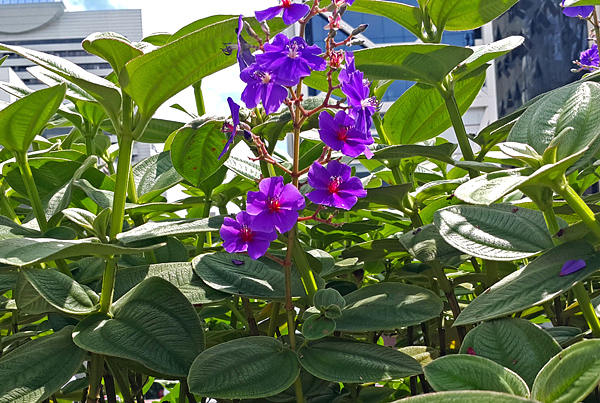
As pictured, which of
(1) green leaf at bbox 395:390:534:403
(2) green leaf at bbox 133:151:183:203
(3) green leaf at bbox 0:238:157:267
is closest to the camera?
(1) green leaf at bbox 395:390:534:403

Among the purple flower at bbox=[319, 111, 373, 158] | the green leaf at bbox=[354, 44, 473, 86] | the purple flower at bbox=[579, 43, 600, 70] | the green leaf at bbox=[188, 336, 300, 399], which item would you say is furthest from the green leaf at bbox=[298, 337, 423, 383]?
the purple flower at bbox=[579, 43, 600, 70]

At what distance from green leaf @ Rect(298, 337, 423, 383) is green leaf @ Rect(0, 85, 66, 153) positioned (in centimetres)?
27

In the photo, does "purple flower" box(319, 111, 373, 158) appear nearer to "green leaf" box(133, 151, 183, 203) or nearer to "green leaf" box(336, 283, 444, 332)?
"green leaf" box(336, 283, 444, 332)

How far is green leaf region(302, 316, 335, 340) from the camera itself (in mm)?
336

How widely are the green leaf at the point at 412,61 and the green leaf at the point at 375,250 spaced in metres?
0.15

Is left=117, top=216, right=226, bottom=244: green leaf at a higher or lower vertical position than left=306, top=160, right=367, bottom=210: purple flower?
lower

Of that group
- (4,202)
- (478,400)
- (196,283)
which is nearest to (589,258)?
(478,400)

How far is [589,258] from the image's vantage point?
32cm

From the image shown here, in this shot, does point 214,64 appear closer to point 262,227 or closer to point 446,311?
point 262,227

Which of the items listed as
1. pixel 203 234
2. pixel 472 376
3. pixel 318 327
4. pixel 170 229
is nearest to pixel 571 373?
pixel 472 376

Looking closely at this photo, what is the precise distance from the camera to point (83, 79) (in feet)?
1.22

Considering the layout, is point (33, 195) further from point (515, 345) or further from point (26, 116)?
point (515, 345)

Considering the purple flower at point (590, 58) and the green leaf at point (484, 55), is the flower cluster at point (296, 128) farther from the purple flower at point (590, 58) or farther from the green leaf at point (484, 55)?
the purple flower at point (590, 58)

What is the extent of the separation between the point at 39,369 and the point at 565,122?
38 cm
